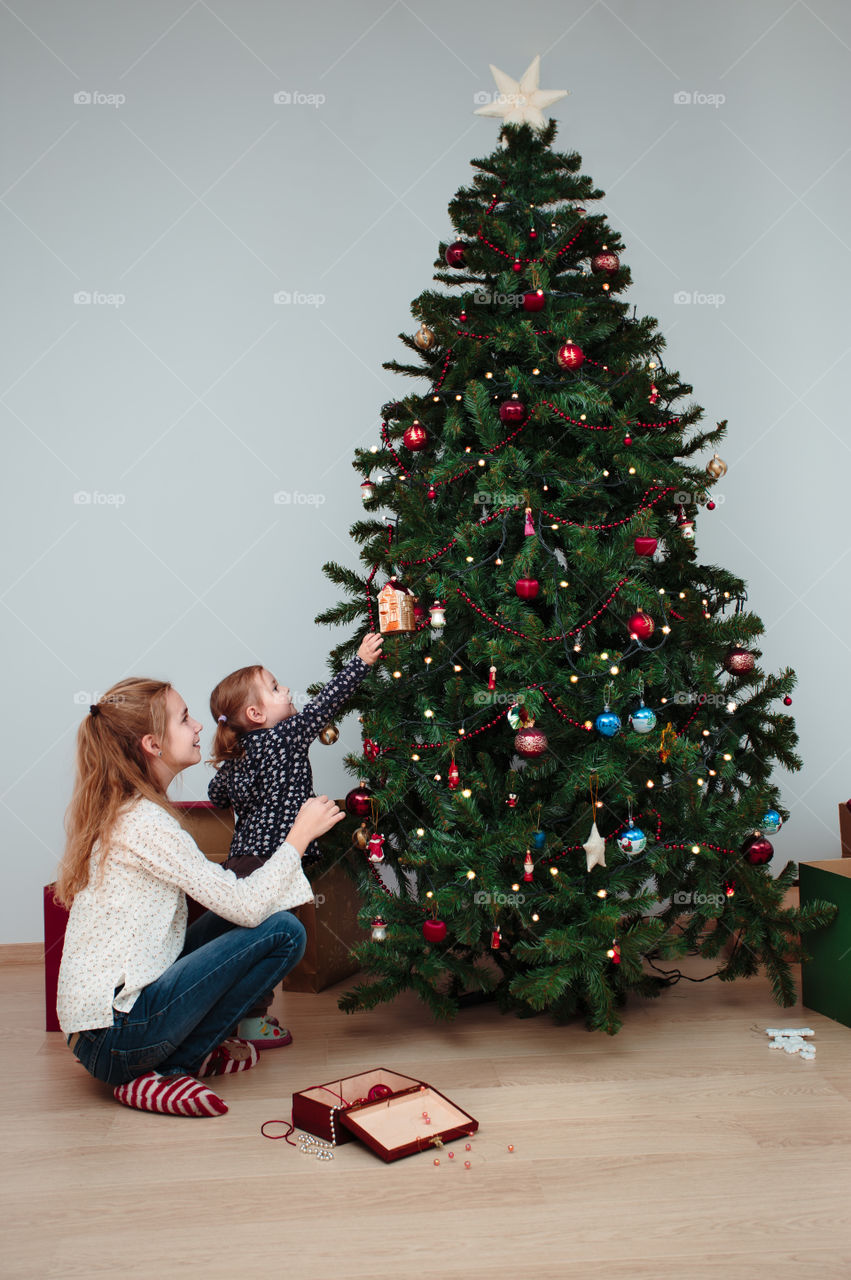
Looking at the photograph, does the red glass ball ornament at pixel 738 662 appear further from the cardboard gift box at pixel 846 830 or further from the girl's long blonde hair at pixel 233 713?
the girl's long blonde hair at pixel 233 713

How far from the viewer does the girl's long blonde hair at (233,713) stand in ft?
7.95

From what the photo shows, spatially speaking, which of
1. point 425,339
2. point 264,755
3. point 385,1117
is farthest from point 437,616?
point 385,1117

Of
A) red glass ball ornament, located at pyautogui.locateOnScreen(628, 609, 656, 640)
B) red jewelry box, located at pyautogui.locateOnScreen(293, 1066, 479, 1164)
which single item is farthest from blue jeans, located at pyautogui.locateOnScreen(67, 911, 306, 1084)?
red glass ball ornament, located at pyautogui.locateOnScreen(628, 609, 656, 640)

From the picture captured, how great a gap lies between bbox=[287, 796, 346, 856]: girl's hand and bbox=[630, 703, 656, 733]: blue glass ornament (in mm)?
655

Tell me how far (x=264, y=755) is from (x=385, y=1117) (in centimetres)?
87

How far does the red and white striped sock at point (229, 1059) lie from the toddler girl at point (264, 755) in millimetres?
112

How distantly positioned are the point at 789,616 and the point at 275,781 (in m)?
1.78

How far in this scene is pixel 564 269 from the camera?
2.34 meters

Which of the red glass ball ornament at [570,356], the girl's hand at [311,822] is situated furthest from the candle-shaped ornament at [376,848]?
the red glass ball ornament at [570,356]

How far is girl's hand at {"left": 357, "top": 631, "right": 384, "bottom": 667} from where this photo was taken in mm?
2254

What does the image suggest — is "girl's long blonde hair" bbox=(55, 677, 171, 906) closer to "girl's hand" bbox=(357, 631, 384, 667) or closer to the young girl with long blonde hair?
the young girl with long blonde hair

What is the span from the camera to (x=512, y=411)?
6.89ft

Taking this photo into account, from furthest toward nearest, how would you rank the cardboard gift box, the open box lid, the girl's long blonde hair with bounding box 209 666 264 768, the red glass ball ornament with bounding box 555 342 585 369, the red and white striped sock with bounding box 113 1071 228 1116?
the cardboard gift box
the girl's long blonde hair with bounding box 209 666 264 768
the red glass ball ornament with bounding box 555 342 585 369
the red and white striped sock with bounding box 113 1071 228 1116
the open box lid

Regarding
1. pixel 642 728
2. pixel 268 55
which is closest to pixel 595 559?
pixel 642 728
